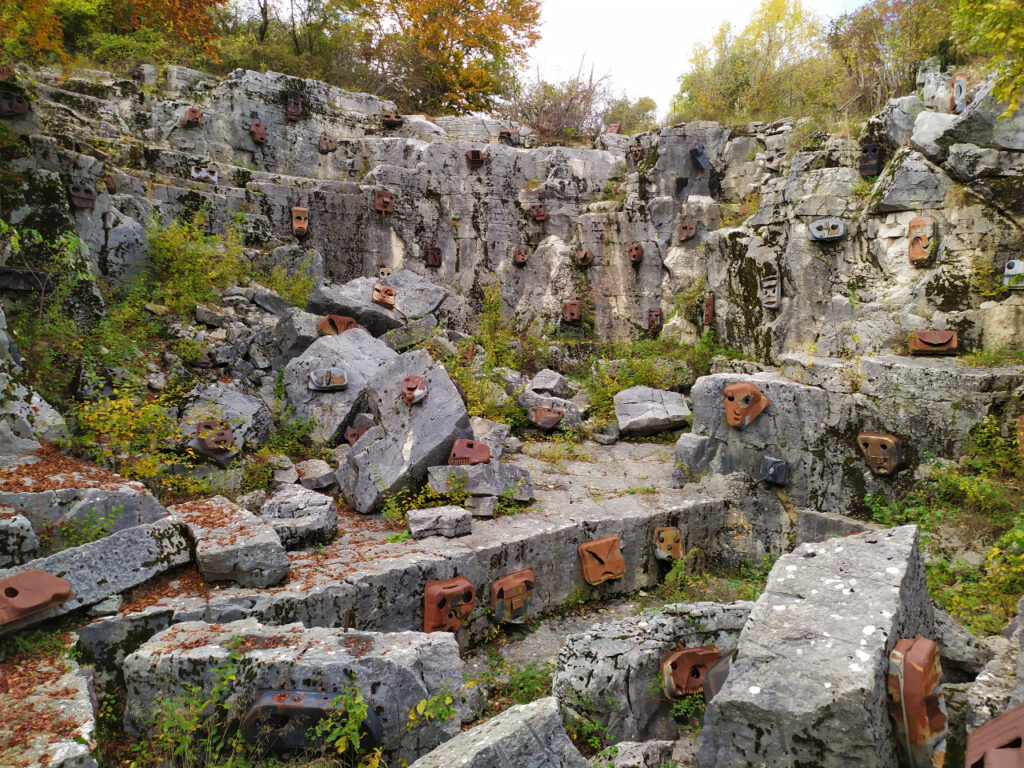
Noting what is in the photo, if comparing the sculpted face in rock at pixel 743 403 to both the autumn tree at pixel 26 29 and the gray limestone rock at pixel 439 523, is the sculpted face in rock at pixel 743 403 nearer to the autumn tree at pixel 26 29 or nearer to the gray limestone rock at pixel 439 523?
the gray limestone rock at pixel 439 523

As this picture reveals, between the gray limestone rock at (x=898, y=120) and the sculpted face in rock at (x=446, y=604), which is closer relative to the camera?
the sculpted face in rock at (x=446, y=604)

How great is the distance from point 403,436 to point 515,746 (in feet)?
15.4

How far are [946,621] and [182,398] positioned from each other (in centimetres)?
834

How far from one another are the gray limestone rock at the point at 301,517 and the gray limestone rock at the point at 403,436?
2.42 feet

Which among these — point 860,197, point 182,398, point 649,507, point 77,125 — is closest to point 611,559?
point 649,507

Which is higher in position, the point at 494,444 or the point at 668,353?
the point at 668,353

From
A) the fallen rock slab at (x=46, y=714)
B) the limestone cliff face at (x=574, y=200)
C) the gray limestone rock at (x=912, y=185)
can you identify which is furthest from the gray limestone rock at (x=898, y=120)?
the fallen rock slab at (x=46, y=714)

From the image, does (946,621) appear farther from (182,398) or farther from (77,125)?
(77,125)

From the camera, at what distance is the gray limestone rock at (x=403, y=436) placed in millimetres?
6945

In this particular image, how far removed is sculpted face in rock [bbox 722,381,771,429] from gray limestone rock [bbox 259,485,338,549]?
5304 millimetres

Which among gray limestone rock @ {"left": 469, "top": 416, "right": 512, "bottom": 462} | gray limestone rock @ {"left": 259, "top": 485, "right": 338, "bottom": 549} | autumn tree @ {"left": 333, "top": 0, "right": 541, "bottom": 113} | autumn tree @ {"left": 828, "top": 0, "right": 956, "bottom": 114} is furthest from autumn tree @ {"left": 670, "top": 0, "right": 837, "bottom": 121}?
gray limestone rock @ {"left": 259, "top": 485, "right": 338, "bottom": 549}

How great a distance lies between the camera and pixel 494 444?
806cm

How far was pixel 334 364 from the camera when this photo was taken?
28.9ft

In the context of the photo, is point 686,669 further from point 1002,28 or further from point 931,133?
point 931,133
